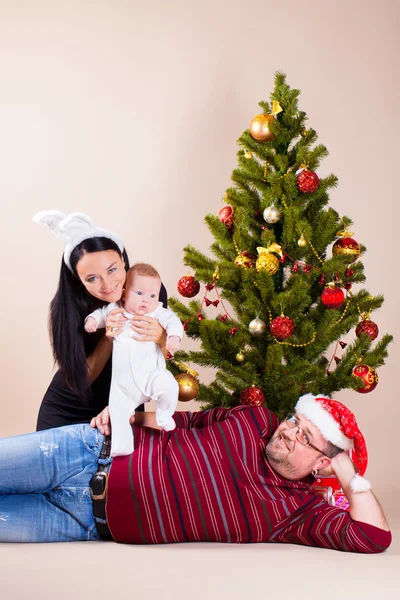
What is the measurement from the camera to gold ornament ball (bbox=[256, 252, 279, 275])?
3100 mm

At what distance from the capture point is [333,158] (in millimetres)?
4254

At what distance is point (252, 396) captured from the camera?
10.1 feet

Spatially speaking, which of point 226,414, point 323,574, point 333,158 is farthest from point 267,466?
point 333,158

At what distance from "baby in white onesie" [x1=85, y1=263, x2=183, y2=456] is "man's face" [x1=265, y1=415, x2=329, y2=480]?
1.19ft

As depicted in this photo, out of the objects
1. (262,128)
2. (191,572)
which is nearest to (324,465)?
(191,572)

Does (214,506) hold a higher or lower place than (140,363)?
lower

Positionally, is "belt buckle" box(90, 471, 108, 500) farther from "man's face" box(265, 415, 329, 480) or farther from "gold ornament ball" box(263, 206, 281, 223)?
"gold ornament ball" box(263, 206, 281, 223)

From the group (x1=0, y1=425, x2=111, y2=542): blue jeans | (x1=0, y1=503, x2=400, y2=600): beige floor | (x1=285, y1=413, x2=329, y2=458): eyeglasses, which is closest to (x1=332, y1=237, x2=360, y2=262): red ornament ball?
(x1=285, y1=413, x2=329, y2=458): eyeglasses

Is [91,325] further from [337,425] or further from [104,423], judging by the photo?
[337,425]

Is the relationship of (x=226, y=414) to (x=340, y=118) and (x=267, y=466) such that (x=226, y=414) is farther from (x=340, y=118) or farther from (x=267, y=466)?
(x=340, y=118)

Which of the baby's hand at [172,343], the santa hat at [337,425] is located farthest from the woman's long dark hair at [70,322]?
the santa hat at [337,425]

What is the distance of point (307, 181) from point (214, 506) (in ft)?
4.71

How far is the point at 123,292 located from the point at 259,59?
2.17 meters

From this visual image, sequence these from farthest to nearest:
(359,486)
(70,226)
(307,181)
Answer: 1. (307,181)
2. (70,226)
3. (359,486)
